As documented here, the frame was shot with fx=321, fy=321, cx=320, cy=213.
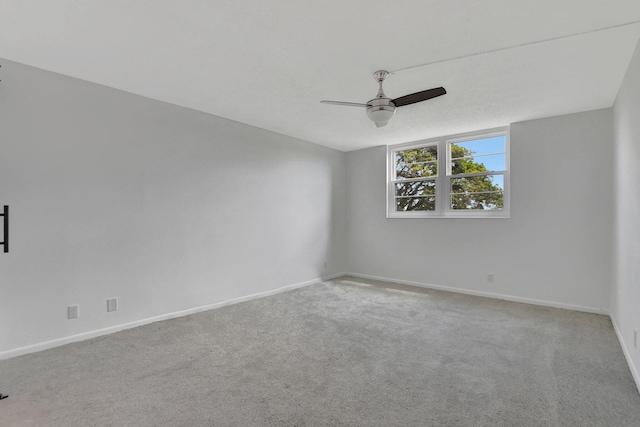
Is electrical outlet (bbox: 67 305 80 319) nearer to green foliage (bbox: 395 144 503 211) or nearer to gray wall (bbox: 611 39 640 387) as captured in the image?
gray wall (bbox: 611 39 640 387)

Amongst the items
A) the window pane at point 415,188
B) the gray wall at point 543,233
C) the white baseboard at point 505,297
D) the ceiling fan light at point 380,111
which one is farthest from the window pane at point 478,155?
the ceiling fan light at point 380,111

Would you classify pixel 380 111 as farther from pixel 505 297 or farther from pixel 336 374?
pixel 505 297

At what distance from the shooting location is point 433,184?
5168 mm

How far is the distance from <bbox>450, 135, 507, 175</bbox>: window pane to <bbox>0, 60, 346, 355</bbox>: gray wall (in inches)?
105

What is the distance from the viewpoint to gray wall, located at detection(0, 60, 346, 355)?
8.77ft

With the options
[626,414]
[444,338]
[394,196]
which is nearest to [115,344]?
[444,338]

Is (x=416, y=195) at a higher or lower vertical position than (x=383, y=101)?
lower

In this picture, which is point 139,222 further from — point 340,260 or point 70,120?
point 340,260

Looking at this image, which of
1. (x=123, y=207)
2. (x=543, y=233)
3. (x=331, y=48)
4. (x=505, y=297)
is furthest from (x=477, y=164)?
(x=123, y=207)

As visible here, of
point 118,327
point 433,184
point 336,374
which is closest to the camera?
point 336,374

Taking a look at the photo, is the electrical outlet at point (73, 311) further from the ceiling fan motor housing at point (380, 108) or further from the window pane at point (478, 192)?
the window pane at point (478, 192)

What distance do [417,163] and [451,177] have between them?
647 mm

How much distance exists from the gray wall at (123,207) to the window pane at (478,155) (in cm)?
266

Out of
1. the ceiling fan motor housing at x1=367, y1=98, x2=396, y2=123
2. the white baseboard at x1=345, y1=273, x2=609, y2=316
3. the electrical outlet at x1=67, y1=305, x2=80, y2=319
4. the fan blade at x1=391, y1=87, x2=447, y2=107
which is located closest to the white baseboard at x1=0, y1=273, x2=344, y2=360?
the electrical outlet at x1=67, y1=305, x2=80, y2=319
